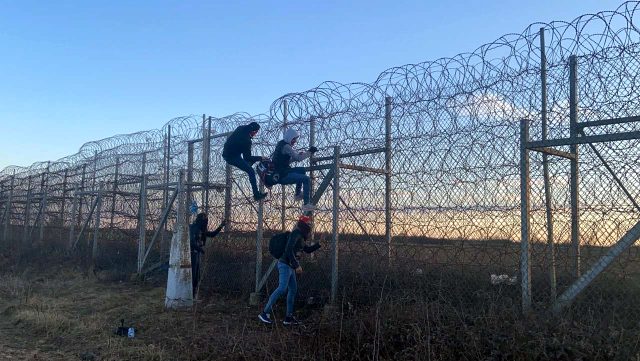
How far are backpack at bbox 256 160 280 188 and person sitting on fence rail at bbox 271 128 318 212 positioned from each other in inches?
2.0

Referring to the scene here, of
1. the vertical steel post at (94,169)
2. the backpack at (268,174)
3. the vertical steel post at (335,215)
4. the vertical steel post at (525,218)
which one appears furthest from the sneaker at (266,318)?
the vertical steel post at (94,169)

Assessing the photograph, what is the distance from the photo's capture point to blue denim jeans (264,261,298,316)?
24.3 ft

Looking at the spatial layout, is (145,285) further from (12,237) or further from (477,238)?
(12,237)

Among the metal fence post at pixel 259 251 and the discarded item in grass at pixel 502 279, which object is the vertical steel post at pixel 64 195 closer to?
the metal fence post at pixel 259 251

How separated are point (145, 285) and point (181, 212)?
2.75 metres

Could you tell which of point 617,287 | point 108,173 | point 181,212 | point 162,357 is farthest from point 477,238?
point 108,173

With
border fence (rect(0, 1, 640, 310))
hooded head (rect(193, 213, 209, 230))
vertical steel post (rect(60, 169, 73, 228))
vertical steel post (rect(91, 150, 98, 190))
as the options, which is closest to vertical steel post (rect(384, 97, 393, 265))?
border fence (rect(0, 1, 640, 310))

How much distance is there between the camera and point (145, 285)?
11320mm

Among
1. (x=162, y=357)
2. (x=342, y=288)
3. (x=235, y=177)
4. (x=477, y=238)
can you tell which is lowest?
(x=162, y=357)

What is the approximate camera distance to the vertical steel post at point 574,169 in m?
5.96

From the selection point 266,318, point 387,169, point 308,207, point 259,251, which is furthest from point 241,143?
point 266,318

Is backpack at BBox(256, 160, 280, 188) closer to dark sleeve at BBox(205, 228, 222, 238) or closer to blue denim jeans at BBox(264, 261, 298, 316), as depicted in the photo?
blue denim jeans at BBox(264, 261, 298, 316)

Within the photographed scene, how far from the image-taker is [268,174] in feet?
27.1

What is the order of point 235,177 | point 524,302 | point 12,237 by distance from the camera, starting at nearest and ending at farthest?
point 524,302 < point 235,177 < point 12,237
